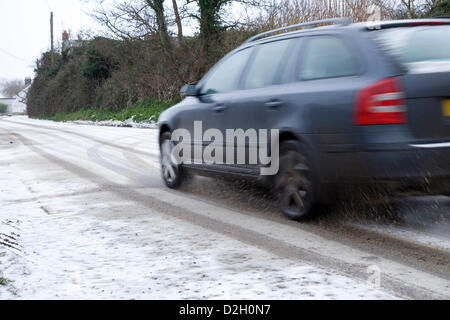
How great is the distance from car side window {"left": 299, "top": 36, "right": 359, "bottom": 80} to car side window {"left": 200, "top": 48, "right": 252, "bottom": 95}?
1084mm

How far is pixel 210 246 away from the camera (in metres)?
4.14

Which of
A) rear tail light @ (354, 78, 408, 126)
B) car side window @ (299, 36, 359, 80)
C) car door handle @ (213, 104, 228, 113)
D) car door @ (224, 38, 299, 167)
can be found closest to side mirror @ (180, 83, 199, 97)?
car door handle @ (213, 104, 228, 113)

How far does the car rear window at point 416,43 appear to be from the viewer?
435 cm

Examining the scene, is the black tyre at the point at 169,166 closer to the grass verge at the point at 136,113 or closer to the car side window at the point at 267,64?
the car side window at the point at 267,64

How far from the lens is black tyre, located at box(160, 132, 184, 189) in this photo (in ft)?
22.9

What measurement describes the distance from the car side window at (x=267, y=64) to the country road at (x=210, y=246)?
1341mm

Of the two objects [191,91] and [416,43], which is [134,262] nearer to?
[416,43]

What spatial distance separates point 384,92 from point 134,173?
17.1ft

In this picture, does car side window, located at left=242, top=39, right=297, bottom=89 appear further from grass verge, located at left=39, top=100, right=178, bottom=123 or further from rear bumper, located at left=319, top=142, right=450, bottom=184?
grass verge, located at left=39, top=100, right=178, bottom=123

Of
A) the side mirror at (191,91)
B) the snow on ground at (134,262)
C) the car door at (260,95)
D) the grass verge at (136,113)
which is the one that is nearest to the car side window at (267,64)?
the car door at (260,95)

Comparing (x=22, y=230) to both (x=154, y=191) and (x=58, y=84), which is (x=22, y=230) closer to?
(x=154, y=191)

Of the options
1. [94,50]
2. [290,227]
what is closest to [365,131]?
[290,227]

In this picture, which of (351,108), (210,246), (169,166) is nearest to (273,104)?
(351,108)

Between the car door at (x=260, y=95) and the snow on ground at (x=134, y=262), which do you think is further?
the car door at (x=260, y=95)
